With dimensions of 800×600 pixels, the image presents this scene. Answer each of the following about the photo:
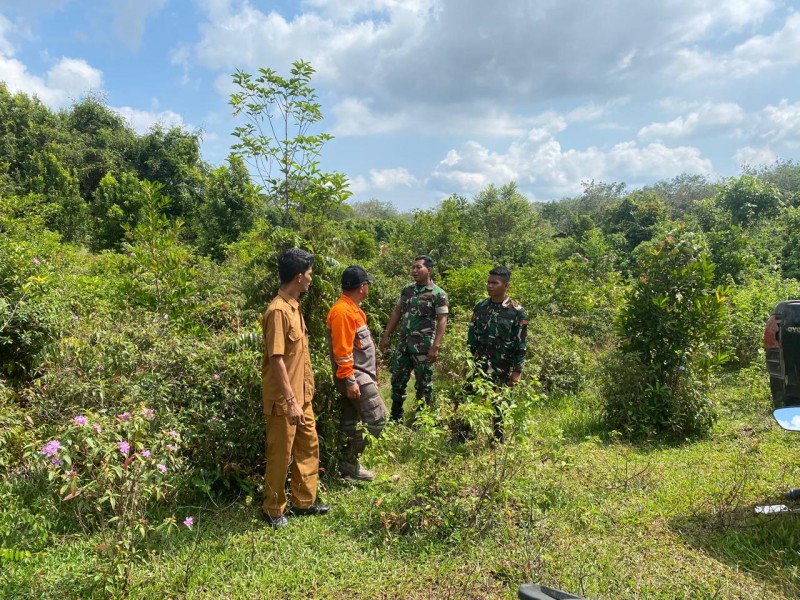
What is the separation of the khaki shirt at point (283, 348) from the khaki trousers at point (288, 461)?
101 millimetres

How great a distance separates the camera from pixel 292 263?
325 cm

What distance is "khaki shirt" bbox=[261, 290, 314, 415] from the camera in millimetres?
3135

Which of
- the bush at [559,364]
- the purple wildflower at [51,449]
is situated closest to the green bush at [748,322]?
the bush at [559,364]

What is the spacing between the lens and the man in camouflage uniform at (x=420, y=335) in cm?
505

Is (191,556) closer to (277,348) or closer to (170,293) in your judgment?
(277,348)

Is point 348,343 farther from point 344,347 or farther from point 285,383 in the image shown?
point 285,383

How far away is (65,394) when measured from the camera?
370 cm

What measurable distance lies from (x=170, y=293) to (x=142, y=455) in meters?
2.88

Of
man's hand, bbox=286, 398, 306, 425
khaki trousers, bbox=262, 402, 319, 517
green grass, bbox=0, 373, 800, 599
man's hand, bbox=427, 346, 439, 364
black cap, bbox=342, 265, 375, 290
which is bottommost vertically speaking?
green grass, bbox=0, 373, 800, 599

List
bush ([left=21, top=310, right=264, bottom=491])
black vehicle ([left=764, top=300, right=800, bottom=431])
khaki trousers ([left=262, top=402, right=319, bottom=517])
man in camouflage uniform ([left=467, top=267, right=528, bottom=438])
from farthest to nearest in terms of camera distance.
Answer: man in camouflage uniform ([left=467, top=267, right=528, bottom=438]) → bush ([left=21, top=310, right=264, bottom=491]) → khaki trousers ([left=262, top=402, right=319, bottom=517]) → black vehicle ([left=764, top=300, right=800, bottom=431])

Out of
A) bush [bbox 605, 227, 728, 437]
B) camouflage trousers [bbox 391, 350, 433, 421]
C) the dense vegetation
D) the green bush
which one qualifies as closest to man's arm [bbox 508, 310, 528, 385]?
the dense vegetation

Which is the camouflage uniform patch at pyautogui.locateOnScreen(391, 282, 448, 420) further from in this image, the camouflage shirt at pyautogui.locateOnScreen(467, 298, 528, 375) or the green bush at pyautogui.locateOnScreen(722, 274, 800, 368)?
the green bush at pyautogui.locateOnScreen(722, 274, 800, 368)

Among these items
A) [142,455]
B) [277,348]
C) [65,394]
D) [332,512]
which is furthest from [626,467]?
[65,394]

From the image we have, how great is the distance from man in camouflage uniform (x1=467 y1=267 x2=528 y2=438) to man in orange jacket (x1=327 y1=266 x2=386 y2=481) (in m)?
1.21
